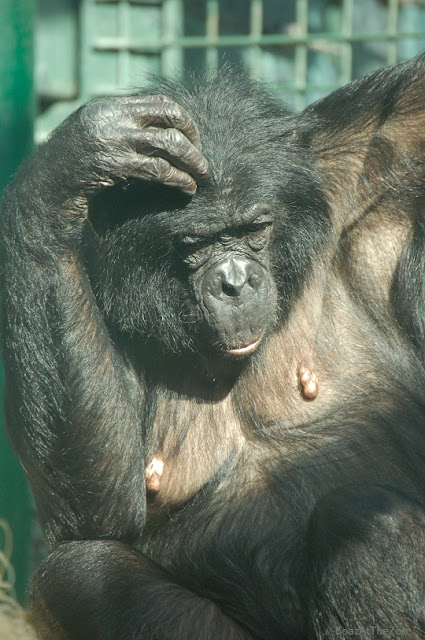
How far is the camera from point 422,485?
476 cm

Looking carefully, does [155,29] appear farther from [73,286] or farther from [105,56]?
[73,286]

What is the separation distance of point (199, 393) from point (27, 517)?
2848 mm

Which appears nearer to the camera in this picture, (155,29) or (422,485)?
(422,485)

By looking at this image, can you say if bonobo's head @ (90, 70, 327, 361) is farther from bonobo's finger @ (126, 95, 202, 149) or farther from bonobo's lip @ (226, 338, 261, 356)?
bonobo's finger @ (126, 95, 202, 149)

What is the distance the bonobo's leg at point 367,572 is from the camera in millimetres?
4305

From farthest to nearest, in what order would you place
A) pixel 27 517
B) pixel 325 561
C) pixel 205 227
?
1. pixel 27 517
2. pixel 205 227
3. pixel 325 561

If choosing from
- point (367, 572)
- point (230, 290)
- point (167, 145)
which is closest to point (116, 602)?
point (367, 572)

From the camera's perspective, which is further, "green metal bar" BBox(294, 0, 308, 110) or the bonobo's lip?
"green metal bar" BBox(294, 0, 308, 110)

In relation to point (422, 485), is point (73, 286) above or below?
above

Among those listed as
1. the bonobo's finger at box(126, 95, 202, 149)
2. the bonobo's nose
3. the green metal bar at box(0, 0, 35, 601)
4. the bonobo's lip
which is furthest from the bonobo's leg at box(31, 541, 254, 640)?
the green metal bar at box(0, 0, 35, 601)

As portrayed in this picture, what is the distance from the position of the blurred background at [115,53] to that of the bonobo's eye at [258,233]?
1.12 m

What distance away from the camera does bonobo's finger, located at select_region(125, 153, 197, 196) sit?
4.28m

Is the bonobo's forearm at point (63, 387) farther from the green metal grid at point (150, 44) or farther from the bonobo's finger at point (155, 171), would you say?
the green metal grid at point (150, 44)

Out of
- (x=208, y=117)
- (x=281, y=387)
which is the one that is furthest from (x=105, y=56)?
(x=281, y=387)
